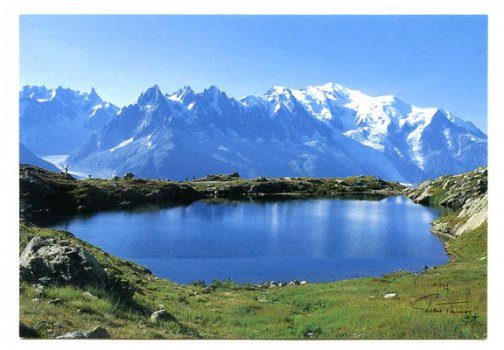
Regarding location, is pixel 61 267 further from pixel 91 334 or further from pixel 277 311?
pixel 277 311

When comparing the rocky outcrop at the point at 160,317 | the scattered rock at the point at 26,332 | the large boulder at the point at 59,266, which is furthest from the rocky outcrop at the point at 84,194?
the scattered rock at the point at 26,332

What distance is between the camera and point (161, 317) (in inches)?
1062

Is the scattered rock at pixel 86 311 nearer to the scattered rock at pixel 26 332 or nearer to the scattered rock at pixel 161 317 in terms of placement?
the scattered rock at pixel 26 332

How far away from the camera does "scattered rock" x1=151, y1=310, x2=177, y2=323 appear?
26672 millimetres

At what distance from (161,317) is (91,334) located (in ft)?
16.0

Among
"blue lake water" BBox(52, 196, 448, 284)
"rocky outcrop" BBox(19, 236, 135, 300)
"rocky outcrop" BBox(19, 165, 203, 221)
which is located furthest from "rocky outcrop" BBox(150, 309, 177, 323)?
"rocky outcrop" BBox(19, 165, 203, 221)

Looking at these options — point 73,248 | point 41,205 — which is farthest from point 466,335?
point 41,205
